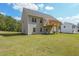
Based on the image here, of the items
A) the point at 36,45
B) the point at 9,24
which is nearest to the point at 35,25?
the point at 9,24

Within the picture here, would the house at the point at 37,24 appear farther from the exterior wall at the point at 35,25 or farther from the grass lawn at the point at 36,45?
the grass lawn at the point at 36,45

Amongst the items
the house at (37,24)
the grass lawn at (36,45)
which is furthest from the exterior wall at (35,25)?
the grass lawn at (36,45)

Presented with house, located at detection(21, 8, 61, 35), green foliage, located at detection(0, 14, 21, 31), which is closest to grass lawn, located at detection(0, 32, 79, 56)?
green foliage, located at detection(0, 14, 21, 31)

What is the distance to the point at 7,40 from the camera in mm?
8742

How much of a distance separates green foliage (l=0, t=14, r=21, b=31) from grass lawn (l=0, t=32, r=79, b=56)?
0.28 metres

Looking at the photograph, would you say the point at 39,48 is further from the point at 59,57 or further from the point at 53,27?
the point at 53,27

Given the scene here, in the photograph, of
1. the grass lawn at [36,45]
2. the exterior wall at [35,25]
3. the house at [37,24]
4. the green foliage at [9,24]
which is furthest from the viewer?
the exterior wall at [35,25]

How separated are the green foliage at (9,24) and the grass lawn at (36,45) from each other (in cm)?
28

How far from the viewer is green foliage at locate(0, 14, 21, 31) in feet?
29.3

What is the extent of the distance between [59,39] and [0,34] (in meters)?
3.09

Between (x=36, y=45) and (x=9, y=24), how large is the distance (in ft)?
6.58

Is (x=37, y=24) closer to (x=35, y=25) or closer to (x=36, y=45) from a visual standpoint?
(x=35, y=25)

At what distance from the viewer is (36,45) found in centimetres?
812

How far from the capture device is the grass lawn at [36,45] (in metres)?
7.12
